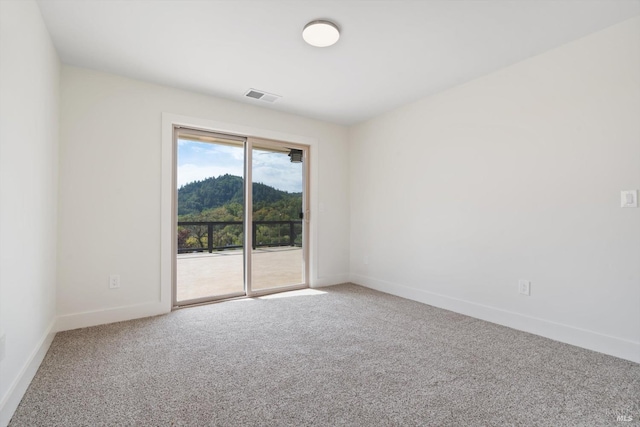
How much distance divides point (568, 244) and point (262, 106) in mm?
3416

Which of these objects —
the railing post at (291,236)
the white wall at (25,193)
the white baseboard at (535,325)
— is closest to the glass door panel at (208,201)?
the railing post at (291,236)

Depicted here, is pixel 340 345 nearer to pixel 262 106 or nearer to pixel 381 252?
pixel 381 252

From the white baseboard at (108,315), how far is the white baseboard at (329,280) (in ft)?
6.13

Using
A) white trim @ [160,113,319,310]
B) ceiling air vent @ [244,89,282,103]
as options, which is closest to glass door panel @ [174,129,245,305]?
white trim @ [160,113,319,310]

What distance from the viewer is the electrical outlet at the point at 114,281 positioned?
9.50ft

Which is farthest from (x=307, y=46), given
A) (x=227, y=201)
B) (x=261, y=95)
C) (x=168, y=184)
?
(x=227, y=201)

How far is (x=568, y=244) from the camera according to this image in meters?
2.44

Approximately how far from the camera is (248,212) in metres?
3.81

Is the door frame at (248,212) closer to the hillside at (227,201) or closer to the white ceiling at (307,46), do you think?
the hillside at (227,201)

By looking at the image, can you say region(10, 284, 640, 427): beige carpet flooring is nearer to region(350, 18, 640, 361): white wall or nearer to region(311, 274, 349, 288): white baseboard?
region(350, 18, 640, 361): white wall

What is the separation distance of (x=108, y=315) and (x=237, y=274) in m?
1.95

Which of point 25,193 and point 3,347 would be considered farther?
point 25,193

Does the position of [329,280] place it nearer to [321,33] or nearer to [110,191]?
[110,191]

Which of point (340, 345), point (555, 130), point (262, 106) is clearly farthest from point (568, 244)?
point (262, 106)
